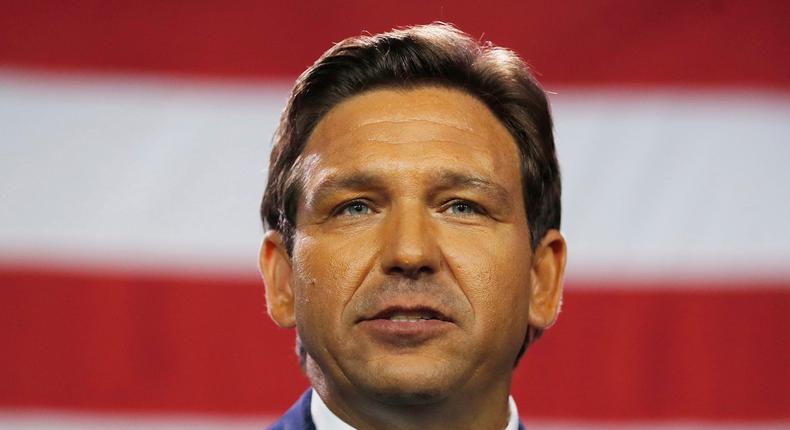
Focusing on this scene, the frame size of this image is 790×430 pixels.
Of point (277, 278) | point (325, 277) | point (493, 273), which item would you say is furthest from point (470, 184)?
point (277, 278)

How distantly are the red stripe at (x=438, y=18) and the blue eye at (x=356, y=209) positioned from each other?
132cm

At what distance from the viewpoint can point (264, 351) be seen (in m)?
2.93

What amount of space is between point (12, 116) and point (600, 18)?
1.46m

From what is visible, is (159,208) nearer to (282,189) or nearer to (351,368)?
(282,189)

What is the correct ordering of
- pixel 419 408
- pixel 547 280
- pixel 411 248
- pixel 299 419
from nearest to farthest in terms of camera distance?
pixel 411 248 → pixel 419 408 → pixel 299 419 → pixel 547 280

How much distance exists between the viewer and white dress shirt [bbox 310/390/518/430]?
170 cm

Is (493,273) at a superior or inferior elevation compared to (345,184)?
inferior

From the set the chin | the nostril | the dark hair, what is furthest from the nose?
the dark hair

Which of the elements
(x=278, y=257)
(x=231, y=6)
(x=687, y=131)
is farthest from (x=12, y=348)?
(x=687, y=131)

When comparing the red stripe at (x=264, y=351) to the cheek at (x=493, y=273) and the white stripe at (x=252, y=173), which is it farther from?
the cheek at (x=493, y=273)

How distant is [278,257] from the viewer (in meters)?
1.83

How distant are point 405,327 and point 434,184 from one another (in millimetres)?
211

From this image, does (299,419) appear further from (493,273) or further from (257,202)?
(257,202)

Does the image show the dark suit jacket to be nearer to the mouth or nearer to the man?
the man
